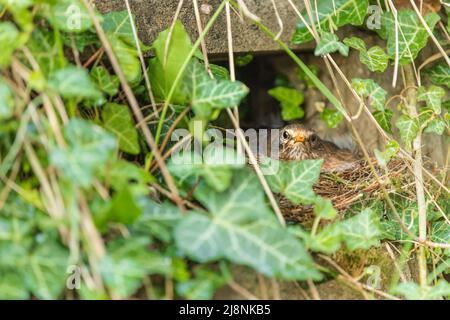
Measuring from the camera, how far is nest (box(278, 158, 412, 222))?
2.99m

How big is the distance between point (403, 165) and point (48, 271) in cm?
189

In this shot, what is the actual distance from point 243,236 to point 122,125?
674 millimetres

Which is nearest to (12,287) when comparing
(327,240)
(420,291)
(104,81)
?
(104,81)

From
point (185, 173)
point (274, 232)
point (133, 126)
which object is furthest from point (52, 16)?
point (274, 232)

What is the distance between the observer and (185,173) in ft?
7.56

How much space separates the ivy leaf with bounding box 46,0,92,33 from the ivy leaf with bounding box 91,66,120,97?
0.18m

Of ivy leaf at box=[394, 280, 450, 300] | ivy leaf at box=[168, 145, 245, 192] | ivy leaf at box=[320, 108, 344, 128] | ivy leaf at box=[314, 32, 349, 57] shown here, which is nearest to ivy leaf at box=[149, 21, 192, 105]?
ivy leaf at box=[168, 145, 245, 192]

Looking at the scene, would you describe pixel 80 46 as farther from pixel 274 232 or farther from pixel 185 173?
pixel 274 232

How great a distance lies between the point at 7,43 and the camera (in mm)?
2131

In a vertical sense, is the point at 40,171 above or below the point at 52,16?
below

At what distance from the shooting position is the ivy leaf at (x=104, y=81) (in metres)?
2.49

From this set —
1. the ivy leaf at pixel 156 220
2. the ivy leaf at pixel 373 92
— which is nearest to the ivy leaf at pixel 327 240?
the ivy leaf at pixel 156 220

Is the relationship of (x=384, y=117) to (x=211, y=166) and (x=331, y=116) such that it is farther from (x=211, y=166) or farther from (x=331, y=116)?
(x=211, y=166)
